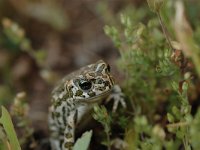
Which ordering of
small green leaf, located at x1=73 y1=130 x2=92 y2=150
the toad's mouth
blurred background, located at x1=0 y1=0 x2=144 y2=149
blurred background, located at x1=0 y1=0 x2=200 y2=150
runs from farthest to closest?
blurred background, located at x1=0 y1=0 x2=144 y2=149, blurred background, located at x1=0 y1=0 x2=200 y2=150, the toad's mouth, small green leaf, located at x1=73 y1=130 x2=92 y2=150

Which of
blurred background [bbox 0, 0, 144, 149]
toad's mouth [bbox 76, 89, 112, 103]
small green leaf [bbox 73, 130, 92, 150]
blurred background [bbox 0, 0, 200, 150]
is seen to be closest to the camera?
small green leaf [bbox 73, 130, 92, 150]

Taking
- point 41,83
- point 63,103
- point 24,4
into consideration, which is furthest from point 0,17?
point 63,103

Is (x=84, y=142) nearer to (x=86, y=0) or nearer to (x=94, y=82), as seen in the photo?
(x=94, y=82)

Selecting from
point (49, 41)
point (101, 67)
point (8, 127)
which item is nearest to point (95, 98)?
point (101, 67)

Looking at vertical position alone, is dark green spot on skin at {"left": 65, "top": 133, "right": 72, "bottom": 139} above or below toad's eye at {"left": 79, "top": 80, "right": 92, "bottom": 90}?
below

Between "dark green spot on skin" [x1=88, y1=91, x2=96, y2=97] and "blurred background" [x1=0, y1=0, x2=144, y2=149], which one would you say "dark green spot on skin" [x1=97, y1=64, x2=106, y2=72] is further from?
"blurred background" [x1=0, y1=0, x2=144, y2=149]

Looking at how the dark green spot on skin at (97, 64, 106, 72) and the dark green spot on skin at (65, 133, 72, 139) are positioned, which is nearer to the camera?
the dark green spot on skin at (97, 64, 106, 72)

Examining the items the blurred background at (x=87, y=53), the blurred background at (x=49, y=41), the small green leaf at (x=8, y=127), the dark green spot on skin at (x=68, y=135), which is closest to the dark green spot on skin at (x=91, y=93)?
the blurred background at (x=87, y=53)

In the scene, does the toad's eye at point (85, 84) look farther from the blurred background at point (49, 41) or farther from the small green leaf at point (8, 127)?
the blurred background at point (49, 41)

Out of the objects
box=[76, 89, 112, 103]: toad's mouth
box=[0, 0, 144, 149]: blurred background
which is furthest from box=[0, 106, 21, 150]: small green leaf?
box=[0, 0, 144, 149]: blurred background

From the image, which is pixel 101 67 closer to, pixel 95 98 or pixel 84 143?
pixel 95 98
